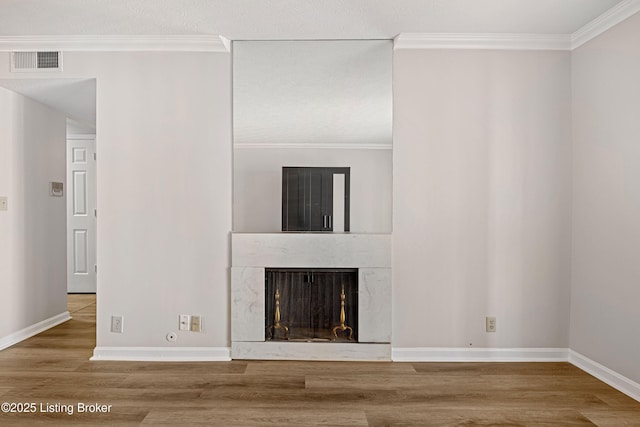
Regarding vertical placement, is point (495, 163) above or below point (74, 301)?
above

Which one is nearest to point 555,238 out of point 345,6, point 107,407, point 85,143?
point 345,6

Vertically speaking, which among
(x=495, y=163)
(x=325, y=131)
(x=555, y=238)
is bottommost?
(x=555, y=238)

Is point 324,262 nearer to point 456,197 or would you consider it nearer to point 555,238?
point 456,197

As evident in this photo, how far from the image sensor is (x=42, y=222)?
4.45 metres

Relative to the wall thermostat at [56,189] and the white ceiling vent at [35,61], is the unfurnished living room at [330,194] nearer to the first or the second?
the white ceiling vent at [35,61]

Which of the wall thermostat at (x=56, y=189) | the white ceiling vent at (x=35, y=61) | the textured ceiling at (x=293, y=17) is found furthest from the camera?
the wall thermostat at (x=56, y=189)

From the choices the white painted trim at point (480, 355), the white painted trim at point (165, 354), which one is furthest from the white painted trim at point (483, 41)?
the white painted trim at point (165, 354)

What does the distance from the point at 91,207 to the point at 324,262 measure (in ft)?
14.5

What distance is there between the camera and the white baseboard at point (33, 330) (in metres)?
3.90

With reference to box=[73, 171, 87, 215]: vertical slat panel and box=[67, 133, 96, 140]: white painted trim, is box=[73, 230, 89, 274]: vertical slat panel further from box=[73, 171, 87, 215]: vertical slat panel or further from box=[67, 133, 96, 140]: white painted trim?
box=[67, 133, 96, 140]: white painted trim

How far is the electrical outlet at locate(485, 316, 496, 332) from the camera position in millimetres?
3592

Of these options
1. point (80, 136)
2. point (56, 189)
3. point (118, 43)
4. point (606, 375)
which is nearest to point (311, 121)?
point (118, 43)

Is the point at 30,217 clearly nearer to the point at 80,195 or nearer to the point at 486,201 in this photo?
the point at 80,195

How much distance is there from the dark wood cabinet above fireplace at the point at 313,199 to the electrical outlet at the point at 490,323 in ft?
4.30
